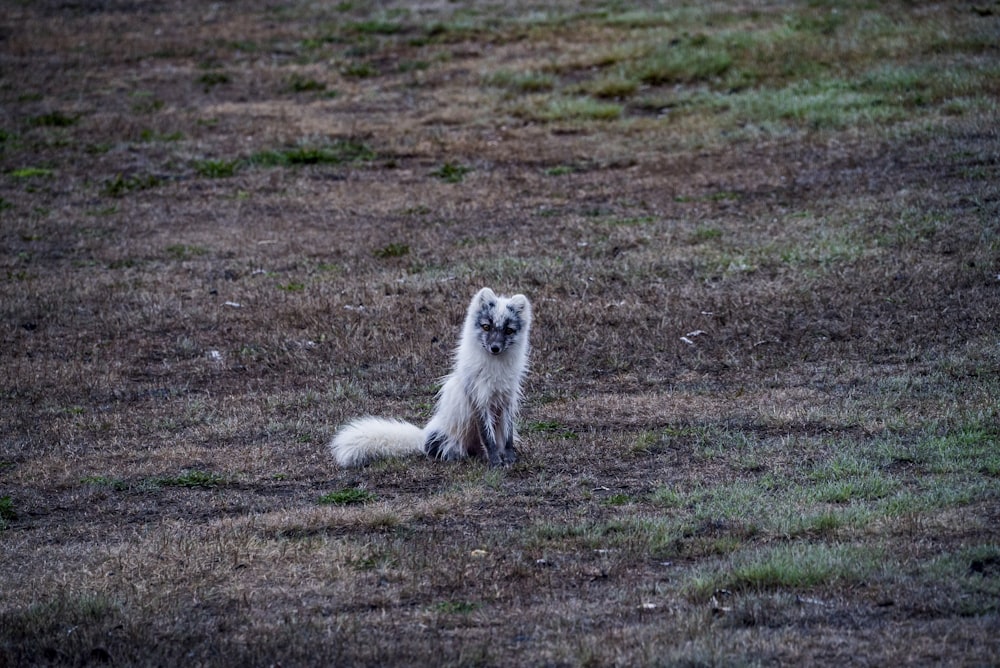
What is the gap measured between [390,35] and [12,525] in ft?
76.7

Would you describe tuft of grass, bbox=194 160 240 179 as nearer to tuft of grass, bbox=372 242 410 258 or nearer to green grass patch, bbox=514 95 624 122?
tuft of grass, bbox=372 242 410 258

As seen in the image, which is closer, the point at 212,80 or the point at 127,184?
the point at 127,184

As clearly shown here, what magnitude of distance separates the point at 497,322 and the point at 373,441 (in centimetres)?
140

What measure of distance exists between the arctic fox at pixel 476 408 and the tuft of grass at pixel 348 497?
1.97 ft

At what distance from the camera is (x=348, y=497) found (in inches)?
345

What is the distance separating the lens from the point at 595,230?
1652 cm

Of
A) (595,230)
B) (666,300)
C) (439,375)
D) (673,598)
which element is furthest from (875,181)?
(673,598)

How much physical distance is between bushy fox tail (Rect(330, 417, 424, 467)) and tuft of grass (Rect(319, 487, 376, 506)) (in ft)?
1.93

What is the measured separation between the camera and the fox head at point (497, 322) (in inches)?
372

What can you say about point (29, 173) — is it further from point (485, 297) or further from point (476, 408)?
point (476, 408)

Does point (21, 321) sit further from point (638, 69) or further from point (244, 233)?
point (638, 69)

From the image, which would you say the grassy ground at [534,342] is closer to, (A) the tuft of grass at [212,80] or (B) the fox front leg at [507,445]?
(A) the tuft of grass at [212,80]

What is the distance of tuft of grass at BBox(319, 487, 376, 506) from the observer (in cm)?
870

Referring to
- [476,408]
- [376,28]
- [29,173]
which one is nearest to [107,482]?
[476,408]
